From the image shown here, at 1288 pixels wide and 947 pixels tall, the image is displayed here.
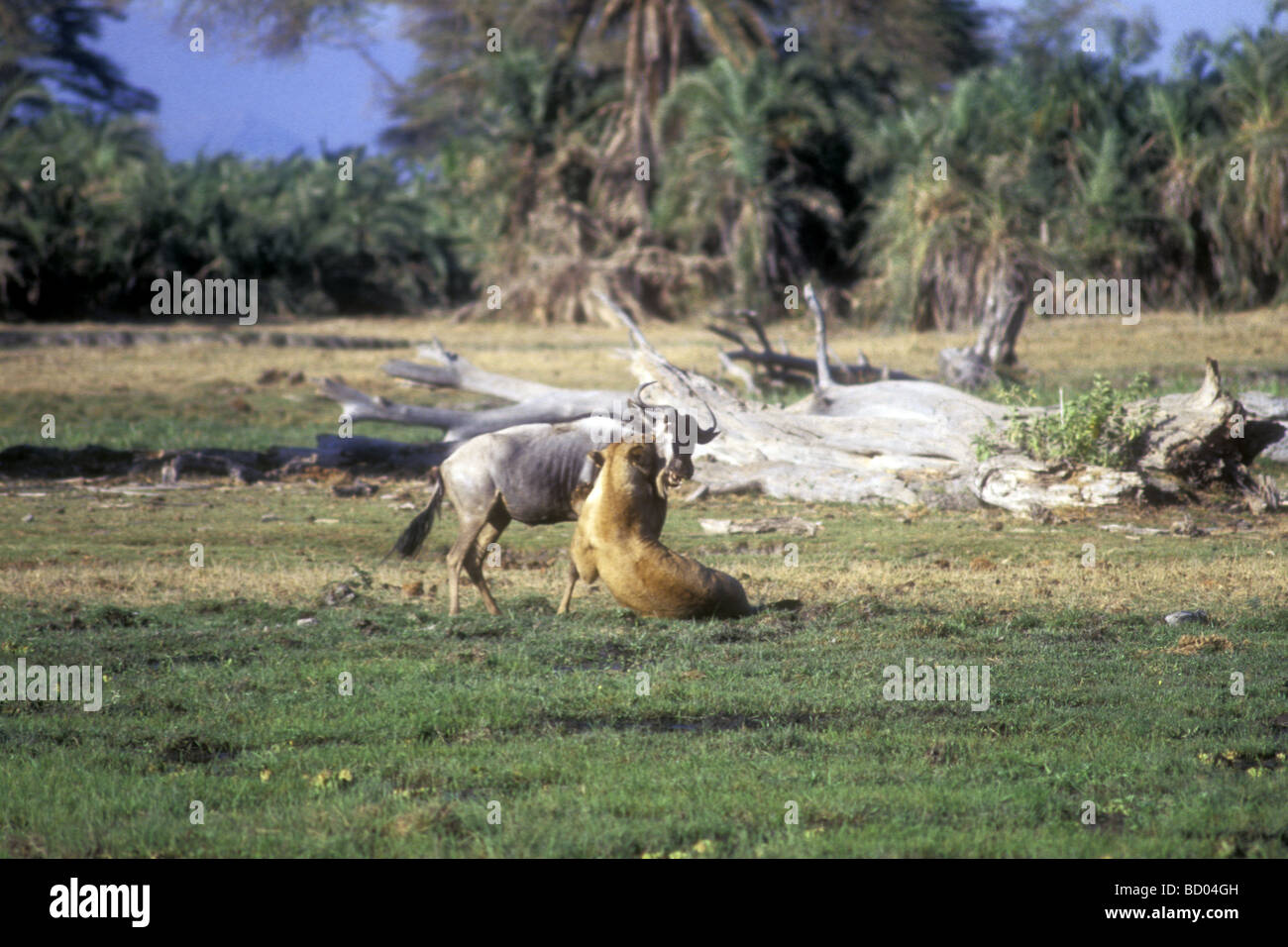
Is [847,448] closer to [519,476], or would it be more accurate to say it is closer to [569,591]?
[519,476]

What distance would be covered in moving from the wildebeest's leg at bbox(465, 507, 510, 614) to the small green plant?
20.4 feet

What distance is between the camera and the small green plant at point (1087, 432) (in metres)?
14.3

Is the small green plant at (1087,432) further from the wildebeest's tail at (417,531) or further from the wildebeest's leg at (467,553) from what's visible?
the wildebeest's leg at (467,553)

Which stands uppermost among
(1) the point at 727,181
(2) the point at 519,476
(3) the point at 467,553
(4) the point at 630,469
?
(1) the point at 727,181

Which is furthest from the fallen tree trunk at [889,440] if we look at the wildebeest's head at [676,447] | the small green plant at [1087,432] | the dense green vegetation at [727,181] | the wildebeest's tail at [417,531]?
the dense green vegetation at [727,181]

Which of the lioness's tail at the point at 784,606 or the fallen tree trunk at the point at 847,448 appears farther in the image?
the fallen tree trunk at the point at 847,448

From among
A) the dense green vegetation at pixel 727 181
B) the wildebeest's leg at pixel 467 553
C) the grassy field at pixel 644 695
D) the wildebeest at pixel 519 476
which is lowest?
the grassy field at pixel 644 695

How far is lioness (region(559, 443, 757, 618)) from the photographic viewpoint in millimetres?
9078

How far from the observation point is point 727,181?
33594 mm

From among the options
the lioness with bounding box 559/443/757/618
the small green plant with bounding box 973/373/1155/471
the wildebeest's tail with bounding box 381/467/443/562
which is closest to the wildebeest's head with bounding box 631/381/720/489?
the lioness with bounding box 559/443/757/618

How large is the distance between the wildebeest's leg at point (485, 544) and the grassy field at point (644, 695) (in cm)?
20

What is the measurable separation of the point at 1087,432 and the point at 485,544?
6.85m

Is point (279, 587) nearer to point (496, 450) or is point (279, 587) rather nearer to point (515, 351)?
point (496, 450)

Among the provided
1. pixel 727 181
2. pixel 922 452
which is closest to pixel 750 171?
pixel 727 181
